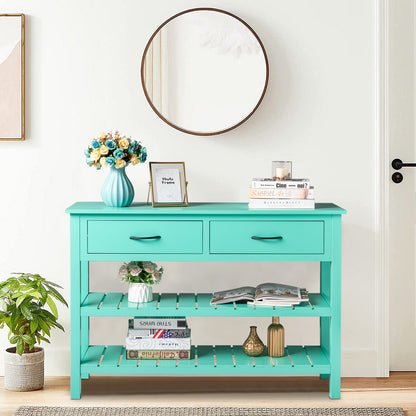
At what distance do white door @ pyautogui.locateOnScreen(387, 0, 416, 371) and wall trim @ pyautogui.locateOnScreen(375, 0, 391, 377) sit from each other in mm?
79

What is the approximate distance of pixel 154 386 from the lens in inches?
118

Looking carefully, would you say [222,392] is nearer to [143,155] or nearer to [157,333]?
[157,333]

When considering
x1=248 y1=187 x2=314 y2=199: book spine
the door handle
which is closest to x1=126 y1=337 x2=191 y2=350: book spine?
x1=248 y1=187 x2=314 y2=199: book spine

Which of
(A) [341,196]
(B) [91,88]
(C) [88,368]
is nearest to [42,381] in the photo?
(C) [88,368]

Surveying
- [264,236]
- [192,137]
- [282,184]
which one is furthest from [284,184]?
[192,137]

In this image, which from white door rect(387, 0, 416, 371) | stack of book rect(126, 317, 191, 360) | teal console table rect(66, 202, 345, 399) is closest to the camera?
teal console table rect(66, 202, 345, 399)

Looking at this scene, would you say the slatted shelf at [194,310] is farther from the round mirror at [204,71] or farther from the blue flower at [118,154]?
the round mirror at [204,71]

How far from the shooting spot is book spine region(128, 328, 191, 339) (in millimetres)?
2820

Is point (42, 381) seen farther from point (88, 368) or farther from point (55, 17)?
point (55, 17)

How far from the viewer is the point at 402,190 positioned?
3.19 metres

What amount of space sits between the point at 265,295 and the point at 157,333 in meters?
0.50

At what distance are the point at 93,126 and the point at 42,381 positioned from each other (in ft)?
3.97

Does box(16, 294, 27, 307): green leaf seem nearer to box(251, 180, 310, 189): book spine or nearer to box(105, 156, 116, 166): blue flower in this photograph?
box(105, 156, 116, 166): blue flower

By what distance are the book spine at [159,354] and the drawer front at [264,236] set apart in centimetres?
48
